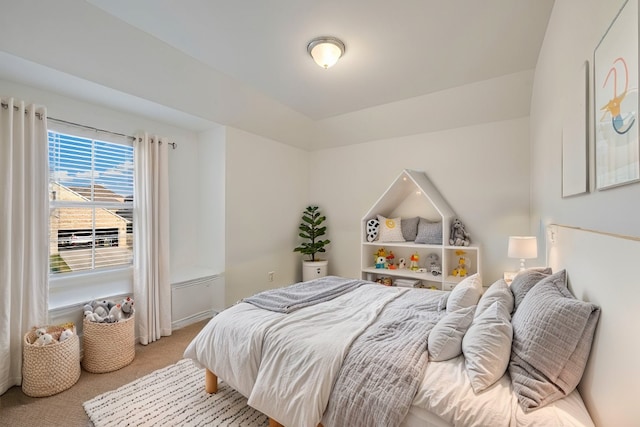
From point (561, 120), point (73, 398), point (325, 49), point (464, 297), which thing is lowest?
point (73, 398)

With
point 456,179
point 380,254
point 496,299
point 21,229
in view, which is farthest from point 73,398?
point 456,179

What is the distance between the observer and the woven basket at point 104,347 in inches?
93.4

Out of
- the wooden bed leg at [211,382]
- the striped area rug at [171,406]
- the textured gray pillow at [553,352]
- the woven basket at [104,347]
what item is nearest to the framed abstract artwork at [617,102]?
the textured gray pillow at [553,352]

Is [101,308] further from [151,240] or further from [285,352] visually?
[285,352]

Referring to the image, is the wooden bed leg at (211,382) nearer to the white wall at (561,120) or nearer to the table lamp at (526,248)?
the white wall at (561,120)

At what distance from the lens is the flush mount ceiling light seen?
2283mm

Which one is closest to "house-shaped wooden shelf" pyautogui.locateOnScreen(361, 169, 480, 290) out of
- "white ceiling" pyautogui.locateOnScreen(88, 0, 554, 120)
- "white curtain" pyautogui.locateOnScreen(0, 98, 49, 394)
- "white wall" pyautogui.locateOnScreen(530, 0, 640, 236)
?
"white wall" pyautogui.locateOnScreen(530, 0, 640, 236)

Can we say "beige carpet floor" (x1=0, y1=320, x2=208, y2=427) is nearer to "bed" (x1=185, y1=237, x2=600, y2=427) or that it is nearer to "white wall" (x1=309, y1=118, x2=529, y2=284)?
"bed" (x1=185, y1=237, x2=600, y2=427)

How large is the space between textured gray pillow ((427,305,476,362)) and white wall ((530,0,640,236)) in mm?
712

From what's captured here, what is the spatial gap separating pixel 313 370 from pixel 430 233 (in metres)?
2.57

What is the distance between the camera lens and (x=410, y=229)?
3.84 metres

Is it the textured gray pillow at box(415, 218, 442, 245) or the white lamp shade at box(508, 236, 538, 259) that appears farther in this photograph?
the textured gray pillow at box(415, 218, 442, 245)

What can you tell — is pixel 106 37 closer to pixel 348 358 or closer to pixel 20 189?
pixel 20 189

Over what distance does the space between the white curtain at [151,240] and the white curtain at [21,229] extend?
736 millimetres
